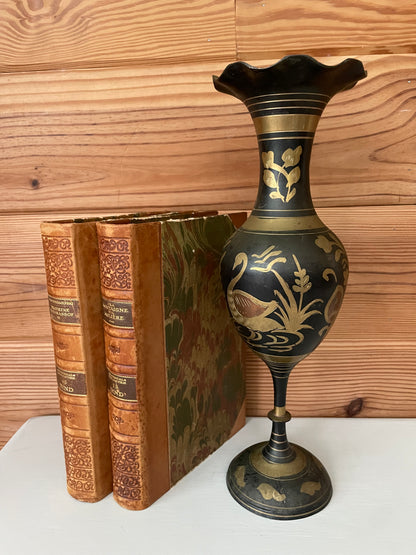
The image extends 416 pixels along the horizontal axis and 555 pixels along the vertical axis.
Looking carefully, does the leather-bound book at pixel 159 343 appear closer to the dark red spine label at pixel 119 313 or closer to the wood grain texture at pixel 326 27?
the dark red spine label at pixel 119 313

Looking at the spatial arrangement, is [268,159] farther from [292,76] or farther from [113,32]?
[113,32]

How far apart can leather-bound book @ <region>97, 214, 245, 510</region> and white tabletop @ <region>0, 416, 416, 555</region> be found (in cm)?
4

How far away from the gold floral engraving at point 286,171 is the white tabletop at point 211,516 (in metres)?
0.43

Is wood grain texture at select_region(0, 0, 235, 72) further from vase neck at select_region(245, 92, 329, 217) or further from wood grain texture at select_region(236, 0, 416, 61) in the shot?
vase neck at select_region(245, 92, 329, 217)

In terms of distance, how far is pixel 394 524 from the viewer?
53cm

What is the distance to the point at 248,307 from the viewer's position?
1.62 ft

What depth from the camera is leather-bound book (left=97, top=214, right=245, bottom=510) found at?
0.50 m

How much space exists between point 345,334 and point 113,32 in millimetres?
710

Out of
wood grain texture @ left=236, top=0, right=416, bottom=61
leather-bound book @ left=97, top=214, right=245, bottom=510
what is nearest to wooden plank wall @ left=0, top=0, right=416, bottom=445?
wood grain texture @ left=236, top=0, right=416, bottom=61

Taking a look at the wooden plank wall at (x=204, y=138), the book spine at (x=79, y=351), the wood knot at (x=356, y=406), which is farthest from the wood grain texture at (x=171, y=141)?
the wood knot at (x=356, y=406)

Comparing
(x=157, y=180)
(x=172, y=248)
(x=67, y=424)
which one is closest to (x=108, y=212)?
(x=157, y=180)

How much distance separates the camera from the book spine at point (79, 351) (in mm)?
507

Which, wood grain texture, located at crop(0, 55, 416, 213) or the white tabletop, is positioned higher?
wood grain texture, located at crop(0, 55, 416, 213)

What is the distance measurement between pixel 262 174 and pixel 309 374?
0.46 metres
